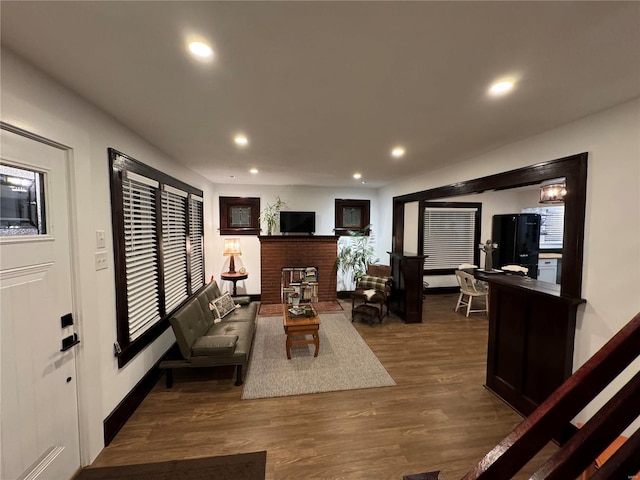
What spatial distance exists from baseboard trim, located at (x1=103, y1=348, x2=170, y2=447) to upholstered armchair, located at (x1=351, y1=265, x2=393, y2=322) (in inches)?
117

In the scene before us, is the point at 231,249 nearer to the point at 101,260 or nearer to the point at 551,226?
the point at 101,260

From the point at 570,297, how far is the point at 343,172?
303 cm

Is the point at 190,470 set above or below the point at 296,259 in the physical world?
below

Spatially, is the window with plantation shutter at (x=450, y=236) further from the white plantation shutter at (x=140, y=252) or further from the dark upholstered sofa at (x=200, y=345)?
the white plantation shutter at (x=140, y=252)

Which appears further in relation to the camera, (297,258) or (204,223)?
(297,258)

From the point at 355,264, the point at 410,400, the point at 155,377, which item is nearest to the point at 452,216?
the point at 355,264

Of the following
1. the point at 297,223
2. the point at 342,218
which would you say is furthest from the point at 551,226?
the point at 297,223

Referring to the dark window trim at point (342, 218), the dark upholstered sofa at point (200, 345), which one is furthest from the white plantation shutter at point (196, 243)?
the dark window trim at point (342, 218)

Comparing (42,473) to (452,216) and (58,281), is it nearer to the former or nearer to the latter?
(58,281)

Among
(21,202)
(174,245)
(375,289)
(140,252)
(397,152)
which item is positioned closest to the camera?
(21,202)

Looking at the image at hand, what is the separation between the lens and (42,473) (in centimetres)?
149

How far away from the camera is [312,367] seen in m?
3.03

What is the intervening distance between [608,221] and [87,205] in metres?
3.61

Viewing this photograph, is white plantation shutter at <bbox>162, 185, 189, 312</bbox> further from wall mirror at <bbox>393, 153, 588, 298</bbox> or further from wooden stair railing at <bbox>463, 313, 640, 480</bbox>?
wall mirror at <bbox>393, 153, 588, 298</bbox>
